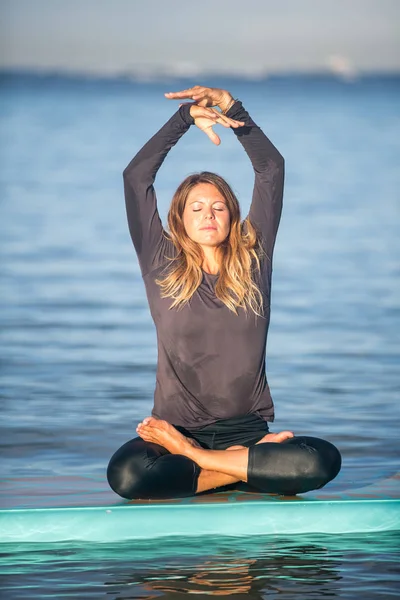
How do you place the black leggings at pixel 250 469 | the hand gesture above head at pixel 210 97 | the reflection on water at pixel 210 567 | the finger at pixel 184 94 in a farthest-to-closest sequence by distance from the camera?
the hand gesture above head at pixel 210 97 → the finger at pixel 184 94 → the black leggings at pixel 250 469 → the reflection on water at pixel 210 567

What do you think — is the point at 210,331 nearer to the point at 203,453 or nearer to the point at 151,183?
the point at 203,453

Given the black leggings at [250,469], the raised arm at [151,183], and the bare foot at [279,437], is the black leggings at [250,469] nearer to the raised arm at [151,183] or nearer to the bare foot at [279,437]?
the bare foot at [279,437]

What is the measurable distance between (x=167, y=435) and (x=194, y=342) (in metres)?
0.27

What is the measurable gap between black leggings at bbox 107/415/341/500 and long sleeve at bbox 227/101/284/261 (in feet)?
1.93

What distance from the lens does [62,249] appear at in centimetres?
917

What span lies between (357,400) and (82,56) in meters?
10.7

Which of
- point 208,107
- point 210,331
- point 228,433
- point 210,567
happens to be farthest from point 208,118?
point 210,567

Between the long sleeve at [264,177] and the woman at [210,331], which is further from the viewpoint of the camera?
the long sleeve at [264,177]

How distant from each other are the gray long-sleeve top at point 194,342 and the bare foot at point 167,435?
0.38ft

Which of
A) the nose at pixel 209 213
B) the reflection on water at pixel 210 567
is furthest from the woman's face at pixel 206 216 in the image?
the reflection on water at pixel 210 567

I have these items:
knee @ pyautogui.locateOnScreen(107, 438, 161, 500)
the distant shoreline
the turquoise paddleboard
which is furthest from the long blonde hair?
the distant shoreline

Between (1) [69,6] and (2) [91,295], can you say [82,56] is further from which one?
(2) [91,295]

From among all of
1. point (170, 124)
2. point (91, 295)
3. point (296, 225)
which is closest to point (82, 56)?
point (296, 225)

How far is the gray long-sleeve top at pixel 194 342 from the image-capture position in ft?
12.7
